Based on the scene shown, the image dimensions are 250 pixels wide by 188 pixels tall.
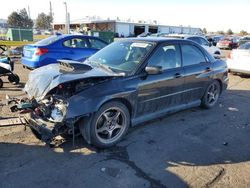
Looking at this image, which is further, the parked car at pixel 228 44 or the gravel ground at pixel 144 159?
the parked car at pixel 228 44

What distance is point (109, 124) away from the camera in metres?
4.32

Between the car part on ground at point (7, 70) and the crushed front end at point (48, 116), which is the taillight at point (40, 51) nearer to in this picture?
the car part on ground at point (7, 70)

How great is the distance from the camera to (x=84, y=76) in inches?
157

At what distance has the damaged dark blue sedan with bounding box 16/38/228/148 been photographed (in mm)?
3889

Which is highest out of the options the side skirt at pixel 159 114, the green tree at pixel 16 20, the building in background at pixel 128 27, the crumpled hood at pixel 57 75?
the green tree at pixel 16 20

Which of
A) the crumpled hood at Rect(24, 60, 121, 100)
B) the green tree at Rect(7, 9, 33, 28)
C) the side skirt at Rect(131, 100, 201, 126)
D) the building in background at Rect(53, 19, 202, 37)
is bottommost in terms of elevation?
the side skirt at Rect(131, 100, 201, 126)

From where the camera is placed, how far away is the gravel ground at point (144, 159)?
3.44 metres

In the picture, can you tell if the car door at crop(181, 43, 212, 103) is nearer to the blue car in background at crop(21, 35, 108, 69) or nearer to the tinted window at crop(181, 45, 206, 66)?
the tinted window at crop(181, 45, 206, 66)

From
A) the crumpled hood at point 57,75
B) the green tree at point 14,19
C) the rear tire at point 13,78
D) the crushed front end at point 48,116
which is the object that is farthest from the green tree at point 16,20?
the crushed front end at point 48,116

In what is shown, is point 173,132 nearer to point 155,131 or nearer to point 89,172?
point 155,131

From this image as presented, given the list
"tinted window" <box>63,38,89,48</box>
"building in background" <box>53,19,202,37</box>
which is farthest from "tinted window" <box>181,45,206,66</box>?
"building in background" <box>53,19,202,37</box>

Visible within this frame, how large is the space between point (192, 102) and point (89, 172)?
3.18 meters

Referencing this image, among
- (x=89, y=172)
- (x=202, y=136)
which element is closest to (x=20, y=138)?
(x=89, y=172)

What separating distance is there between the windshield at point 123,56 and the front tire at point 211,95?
86.4 inches
